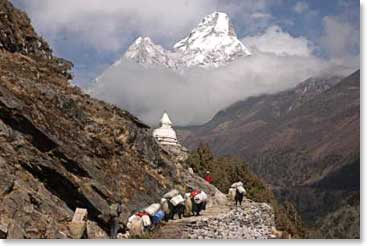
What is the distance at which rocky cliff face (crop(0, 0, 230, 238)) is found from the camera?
7.86m

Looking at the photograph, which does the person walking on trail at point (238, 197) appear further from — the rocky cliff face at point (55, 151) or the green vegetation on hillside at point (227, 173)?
the green vegetation on hillside at point (227, 173)

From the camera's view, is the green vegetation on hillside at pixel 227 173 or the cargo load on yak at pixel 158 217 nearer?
the cargo load on yak at pixel 158 217

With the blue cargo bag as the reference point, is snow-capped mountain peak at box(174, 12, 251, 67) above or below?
above

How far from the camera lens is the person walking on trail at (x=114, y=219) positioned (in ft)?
28.7

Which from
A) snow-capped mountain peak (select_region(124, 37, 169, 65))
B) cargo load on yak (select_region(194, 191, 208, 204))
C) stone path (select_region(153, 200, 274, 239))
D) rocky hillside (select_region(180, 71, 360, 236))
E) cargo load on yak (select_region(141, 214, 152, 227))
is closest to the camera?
stone path (select_region(153, 200, 274, 239))

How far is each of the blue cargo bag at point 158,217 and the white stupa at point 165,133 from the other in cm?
1700

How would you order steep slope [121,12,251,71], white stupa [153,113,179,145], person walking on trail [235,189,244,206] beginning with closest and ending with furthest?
steep slope [121,12,251,71] < person walking on trail [235,189,244,206] < white stupa [153,113,179,145]

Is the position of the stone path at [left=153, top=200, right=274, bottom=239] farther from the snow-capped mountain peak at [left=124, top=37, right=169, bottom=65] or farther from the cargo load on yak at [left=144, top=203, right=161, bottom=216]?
the snow-capped mountain peak at [left=124, top=37, right=169, bottom=65]

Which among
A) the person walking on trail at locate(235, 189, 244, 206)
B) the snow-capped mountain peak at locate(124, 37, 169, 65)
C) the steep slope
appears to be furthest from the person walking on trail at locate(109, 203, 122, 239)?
the person walking on trail at locate(235, 189, 244, 206)

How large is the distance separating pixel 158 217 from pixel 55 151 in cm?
205

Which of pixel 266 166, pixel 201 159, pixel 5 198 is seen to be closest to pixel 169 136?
pixel 201 159

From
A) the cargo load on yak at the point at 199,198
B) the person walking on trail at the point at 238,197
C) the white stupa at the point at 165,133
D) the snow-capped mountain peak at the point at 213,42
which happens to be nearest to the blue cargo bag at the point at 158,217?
the cargo load on yak at the point at 199,198

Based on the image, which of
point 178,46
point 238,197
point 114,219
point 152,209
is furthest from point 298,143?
point 114,219

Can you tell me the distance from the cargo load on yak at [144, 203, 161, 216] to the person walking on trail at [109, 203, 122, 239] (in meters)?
0.53
